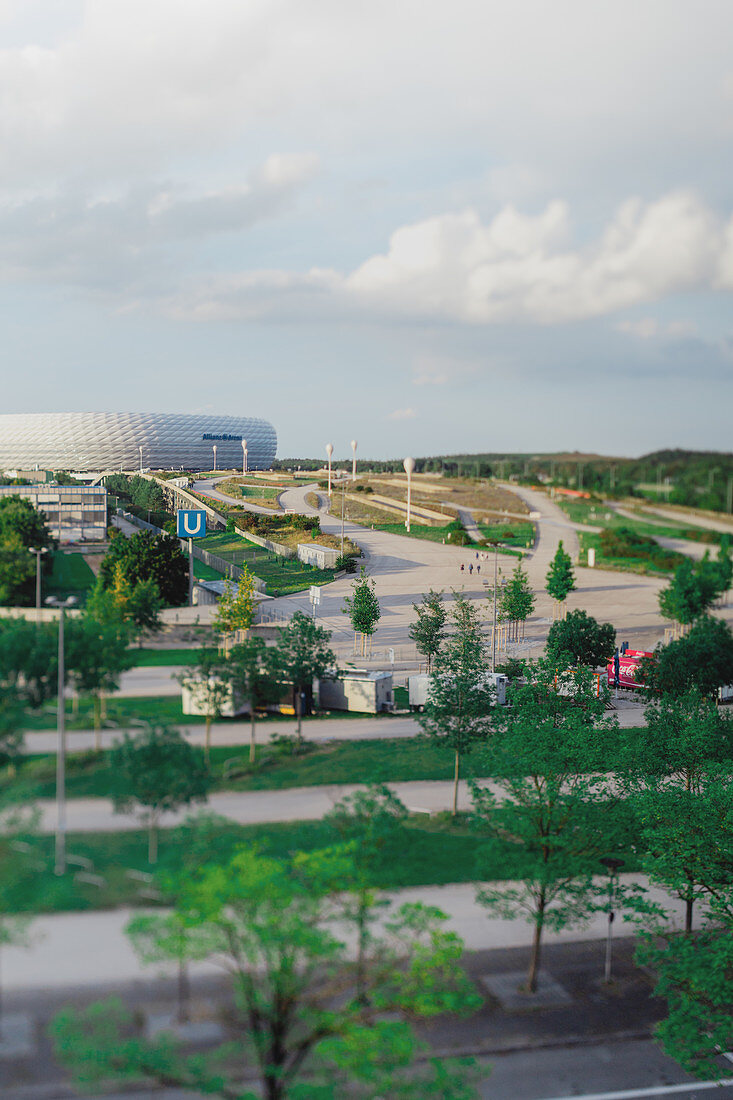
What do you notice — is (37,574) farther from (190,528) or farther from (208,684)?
(208,684)

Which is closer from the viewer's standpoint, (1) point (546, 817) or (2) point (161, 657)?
(2) point (161, 657)

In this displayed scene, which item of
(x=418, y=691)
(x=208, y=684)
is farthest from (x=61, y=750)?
(x=418, y=691)

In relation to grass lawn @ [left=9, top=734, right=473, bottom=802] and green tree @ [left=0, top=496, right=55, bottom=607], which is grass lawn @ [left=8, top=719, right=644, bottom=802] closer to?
grass lawn @ [left=9, top=734, right=473, bottom=802]

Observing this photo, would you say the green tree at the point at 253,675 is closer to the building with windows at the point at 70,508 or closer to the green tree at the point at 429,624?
the building with windows at the point at 70,508

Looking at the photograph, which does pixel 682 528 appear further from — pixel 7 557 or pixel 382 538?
pixel 7 557

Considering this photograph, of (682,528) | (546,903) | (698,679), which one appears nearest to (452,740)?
(546,903)
